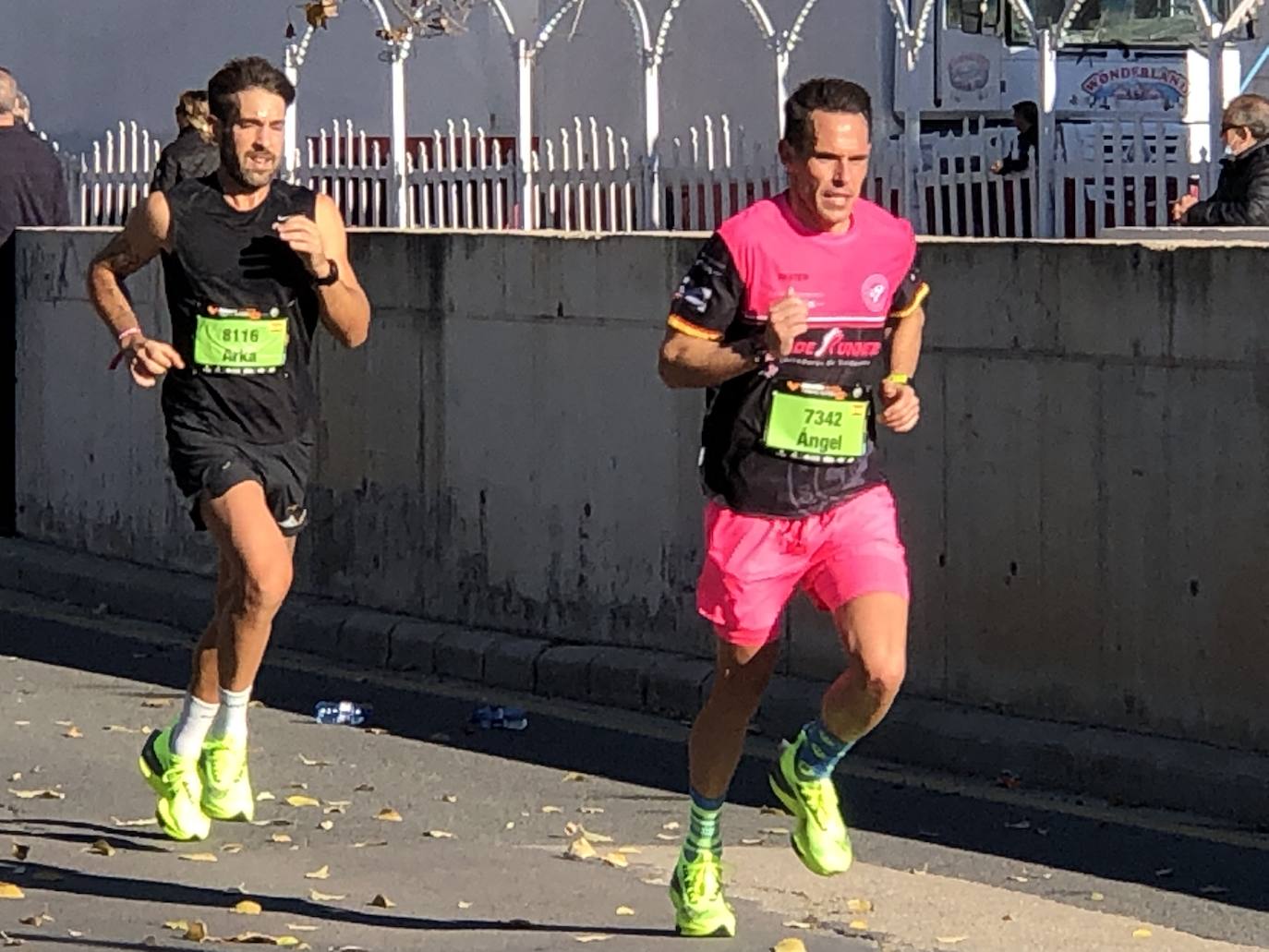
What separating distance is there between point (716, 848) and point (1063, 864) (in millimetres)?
1688

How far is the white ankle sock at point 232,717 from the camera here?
26.1ft

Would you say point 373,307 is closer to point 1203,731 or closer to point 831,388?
point 1203,731

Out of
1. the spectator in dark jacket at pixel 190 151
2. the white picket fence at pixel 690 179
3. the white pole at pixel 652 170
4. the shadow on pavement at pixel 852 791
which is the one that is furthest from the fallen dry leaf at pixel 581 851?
the spectator in dark jacket at pixel 190 151

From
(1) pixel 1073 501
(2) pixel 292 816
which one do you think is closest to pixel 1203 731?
(1) pixel 1073 501

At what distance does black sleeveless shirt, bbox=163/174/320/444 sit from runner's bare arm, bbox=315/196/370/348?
6cm

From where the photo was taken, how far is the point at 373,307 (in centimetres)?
1251

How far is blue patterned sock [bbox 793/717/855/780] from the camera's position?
266 inches

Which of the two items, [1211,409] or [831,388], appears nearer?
[831,388]

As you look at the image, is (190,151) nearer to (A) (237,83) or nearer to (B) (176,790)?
(A) (237,83)

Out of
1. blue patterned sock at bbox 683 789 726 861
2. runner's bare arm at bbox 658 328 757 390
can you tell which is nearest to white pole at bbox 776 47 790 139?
runner's bare arm at bbox 658 328 757 390

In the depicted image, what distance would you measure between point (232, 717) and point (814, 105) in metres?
2.48

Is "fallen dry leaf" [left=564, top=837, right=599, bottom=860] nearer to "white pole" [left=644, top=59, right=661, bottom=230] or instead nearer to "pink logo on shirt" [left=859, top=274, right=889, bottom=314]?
"pink logo on shirt" [left=859, top=274, right=889, bottom=314]

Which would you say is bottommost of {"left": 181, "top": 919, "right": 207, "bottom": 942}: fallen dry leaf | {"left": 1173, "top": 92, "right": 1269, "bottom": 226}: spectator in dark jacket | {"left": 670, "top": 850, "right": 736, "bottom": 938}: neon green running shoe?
{"left": 181, "top": 919, "right": 207, "bottom": 942}: fallen dry leaf

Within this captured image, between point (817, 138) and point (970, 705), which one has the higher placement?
point (817, 138)
